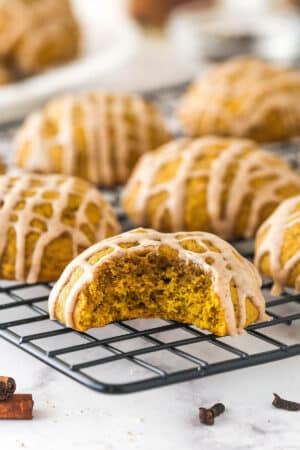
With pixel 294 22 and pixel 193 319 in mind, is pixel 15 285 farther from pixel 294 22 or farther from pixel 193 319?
pixel 294 22

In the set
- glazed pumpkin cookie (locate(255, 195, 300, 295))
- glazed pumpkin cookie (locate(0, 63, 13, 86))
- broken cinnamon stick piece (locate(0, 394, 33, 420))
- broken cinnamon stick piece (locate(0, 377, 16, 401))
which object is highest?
glazed pumpkin cookie (locate(0, 63, 13, 86))

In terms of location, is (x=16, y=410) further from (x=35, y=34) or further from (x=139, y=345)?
(x=35, y=34)

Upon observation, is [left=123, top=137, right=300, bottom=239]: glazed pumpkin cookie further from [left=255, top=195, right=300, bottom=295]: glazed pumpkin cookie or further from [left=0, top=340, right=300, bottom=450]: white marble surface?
[left=0, top=340, right=300, bottom=450]: white marble surface

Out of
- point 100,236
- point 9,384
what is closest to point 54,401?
point 9,384

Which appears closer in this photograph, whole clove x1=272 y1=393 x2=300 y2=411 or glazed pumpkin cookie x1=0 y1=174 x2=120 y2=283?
whole clove x1=272 y1=393 x2=300 y2=411

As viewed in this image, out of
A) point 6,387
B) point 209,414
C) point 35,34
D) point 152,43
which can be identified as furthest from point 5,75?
point 209,414

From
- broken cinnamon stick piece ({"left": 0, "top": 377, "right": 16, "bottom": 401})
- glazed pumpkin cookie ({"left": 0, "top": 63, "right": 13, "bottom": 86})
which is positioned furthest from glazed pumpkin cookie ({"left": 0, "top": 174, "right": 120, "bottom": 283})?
glazed pumpkin cookie ({"left": 0, "top": 63, "right": 13, "bottom": 86})

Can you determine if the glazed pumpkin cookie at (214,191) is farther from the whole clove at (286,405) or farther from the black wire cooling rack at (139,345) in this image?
the whole clove at (286,405)

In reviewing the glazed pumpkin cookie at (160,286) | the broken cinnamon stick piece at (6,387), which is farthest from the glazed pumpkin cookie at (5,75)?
the broken cinnamon stick piece at (6,387)
